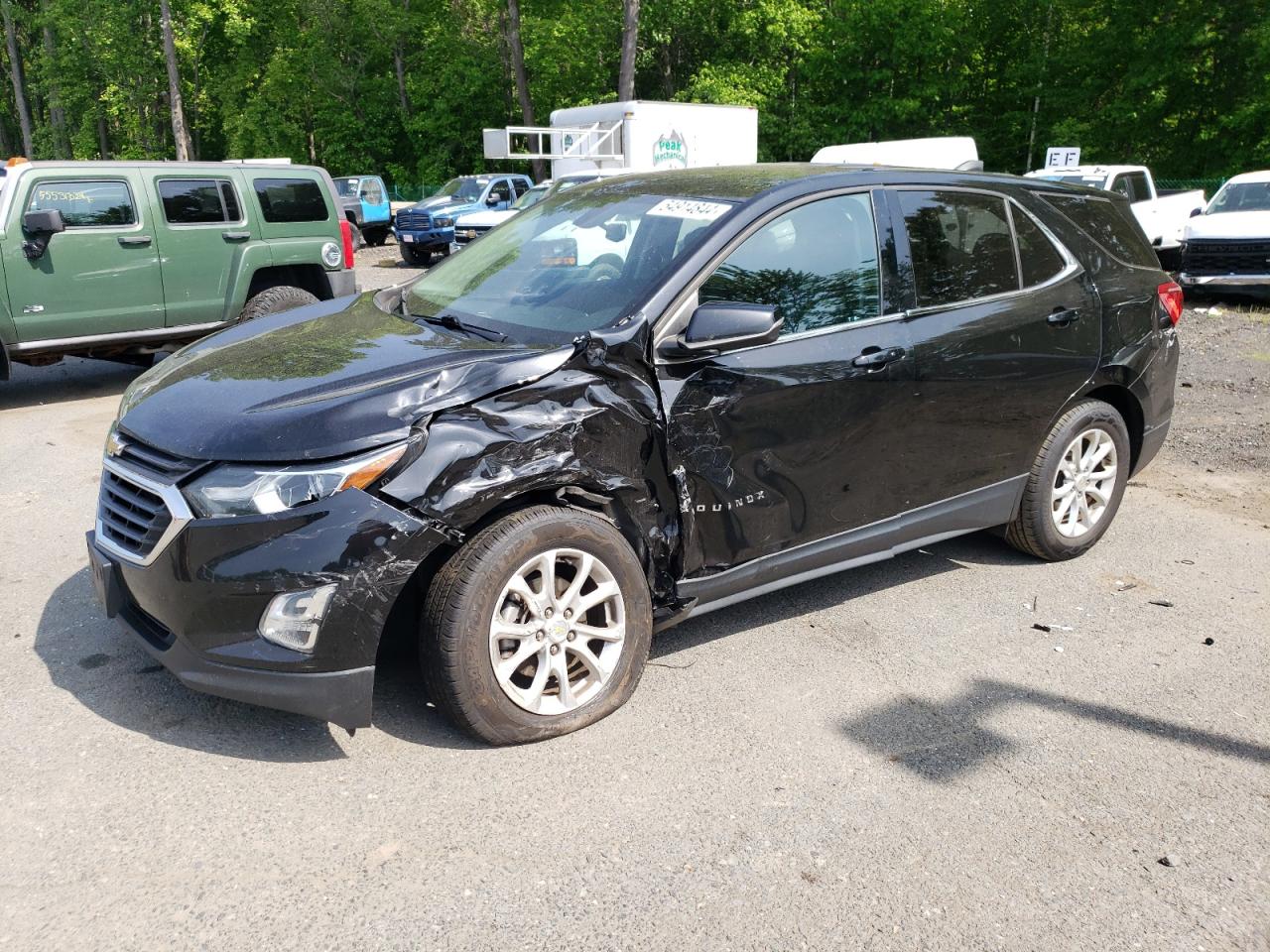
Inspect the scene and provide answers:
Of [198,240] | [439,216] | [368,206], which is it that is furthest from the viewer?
[368,206]

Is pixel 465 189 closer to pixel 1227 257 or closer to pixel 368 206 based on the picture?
pixel 368 206

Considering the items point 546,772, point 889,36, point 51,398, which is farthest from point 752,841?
point 889,36

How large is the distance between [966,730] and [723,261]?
6.03 feet

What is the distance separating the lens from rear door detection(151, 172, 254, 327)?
30.3 feet

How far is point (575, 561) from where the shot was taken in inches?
136

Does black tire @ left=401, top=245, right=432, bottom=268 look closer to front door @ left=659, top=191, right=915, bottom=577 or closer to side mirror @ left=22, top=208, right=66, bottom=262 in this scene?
side mirror @ left=22, top=208, right=66, bottom=262

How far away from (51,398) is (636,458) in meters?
7.58

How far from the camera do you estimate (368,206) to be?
2873 cm

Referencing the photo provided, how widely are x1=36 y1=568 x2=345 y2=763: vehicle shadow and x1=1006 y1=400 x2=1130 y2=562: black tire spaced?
3265 millimetres

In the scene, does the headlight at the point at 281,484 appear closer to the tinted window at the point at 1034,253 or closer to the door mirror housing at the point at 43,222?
the tinted window at the point at 1034,253

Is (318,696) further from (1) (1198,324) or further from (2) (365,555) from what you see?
(1) (1198,324)

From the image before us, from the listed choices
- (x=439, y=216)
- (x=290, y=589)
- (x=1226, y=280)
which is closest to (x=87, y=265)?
(x=290, y=589)

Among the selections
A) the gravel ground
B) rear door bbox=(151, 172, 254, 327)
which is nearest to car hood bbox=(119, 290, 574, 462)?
the gravel ground

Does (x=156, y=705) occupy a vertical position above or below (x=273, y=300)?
below
